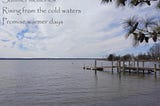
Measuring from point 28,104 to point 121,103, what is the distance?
7.43m

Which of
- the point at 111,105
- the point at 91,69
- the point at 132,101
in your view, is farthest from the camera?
the point at 91,69

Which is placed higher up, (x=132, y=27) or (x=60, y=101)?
(x=132, y=27)

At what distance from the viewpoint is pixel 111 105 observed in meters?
20.9

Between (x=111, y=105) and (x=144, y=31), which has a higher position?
(x=144, y=31)

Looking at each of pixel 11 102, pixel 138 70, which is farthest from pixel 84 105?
pixel 138 70

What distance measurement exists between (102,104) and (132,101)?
2.92m

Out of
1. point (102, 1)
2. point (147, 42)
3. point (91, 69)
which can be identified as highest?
point (102, 1)

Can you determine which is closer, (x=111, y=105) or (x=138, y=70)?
(x=111, y=105)

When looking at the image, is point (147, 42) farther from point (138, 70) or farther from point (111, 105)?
point (138, 70)

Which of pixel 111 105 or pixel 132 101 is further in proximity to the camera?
pixel 132 101

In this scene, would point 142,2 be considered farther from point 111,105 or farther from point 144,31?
point 111,105

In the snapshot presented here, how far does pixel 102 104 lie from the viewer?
21.2 m

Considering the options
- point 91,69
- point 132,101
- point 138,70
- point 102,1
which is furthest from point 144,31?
point 91,69

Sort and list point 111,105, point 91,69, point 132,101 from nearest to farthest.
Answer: point 111,105 → point 132,101 → point 91,69
